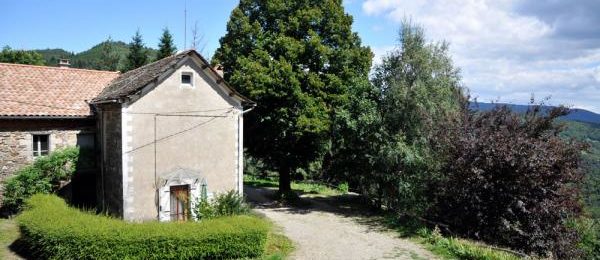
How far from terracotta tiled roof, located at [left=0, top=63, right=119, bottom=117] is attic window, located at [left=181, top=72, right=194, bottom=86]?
216 inches

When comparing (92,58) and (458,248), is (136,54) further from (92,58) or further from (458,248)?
(92,58)

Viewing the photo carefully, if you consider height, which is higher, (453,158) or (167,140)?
(167,140)

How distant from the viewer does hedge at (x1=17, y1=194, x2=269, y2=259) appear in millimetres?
12742

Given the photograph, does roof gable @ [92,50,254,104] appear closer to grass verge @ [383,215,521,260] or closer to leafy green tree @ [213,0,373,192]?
leafy green tree @ [213,0,373,192]

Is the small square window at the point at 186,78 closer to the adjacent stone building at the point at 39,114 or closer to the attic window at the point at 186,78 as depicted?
the attic window at the point at 186,78

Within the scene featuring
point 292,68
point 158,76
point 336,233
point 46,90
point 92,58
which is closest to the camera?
point 158,76

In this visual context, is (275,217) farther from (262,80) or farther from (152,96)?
(152,96)

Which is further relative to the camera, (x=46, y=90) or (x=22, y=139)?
(x=46, y=90)

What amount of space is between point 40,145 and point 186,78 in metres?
7.51

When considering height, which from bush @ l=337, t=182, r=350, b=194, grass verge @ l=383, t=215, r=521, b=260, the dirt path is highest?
grass verge @ l=383, t=215, r=521, b=260

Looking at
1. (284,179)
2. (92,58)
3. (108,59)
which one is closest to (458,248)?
(284,179)

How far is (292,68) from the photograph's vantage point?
23.7 m

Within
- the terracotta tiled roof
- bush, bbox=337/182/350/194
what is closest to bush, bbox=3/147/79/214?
the terracotta tiled roof

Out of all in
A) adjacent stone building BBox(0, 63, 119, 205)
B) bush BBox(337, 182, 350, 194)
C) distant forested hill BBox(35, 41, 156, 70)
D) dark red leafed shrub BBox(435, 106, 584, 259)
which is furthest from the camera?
distant forested hill BBox(35, 41, 156, 70)
